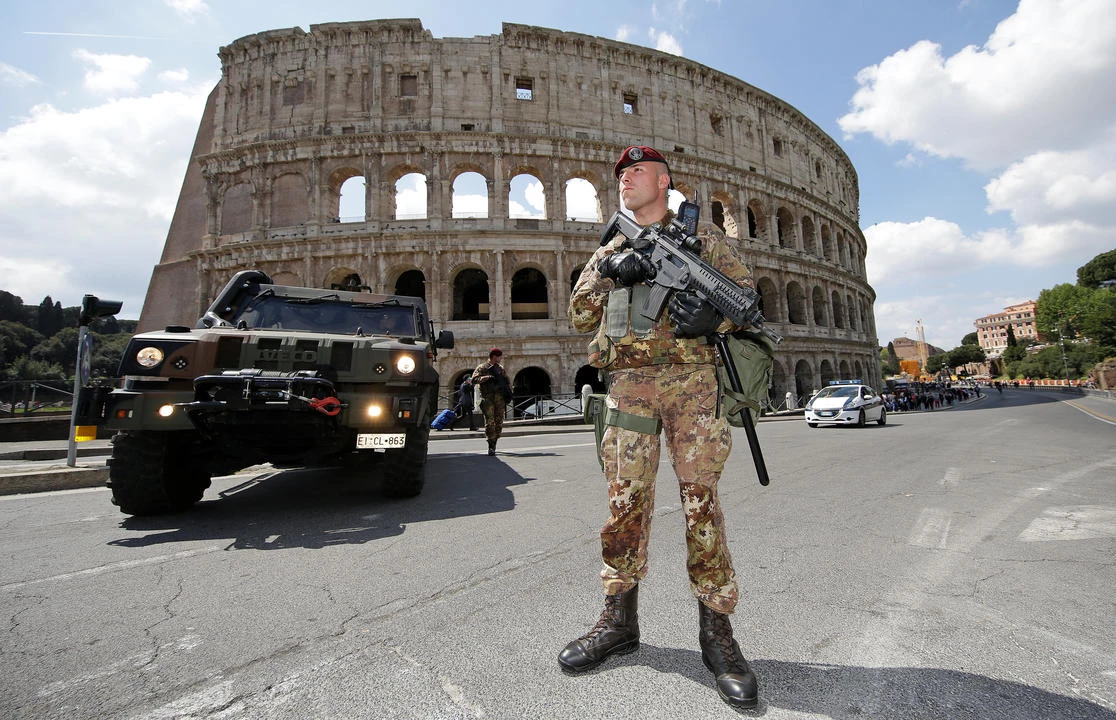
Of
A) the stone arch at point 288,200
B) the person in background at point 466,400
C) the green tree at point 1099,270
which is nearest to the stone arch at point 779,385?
the person in background at point 466,400

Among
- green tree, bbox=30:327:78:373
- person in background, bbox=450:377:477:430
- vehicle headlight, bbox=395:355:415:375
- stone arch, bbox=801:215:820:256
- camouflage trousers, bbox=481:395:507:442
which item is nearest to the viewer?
vehicle headlight, bbox=395:355:415:375

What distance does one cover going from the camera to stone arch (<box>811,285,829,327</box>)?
3064cm

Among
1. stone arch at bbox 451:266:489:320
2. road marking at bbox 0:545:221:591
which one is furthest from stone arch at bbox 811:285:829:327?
road marking at bbox 0:545:221:591

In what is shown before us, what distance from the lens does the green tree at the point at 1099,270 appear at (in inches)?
2859

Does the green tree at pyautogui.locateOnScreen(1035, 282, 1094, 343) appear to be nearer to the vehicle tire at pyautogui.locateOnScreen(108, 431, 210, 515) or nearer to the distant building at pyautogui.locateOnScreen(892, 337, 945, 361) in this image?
the distant building at pyautogui.locateOnScreen(892, 337, 945, 361)

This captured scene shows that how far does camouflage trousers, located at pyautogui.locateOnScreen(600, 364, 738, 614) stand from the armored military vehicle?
2.65 meters

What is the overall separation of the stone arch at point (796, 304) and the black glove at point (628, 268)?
3003cm

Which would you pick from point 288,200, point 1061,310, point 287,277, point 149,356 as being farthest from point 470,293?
point 1061,310

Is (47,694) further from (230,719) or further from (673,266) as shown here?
(673,266)

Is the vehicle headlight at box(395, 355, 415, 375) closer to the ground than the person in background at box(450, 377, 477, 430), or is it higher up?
higher up

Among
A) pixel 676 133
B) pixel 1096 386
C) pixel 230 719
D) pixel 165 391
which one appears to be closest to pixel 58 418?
pixel 165 391

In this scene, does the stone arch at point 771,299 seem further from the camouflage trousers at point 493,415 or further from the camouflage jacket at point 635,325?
the camouflage jacket at point 635,325

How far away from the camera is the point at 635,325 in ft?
7.00

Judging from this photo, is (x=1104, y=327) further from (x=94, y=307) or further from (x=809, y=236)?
(x=94, y=307)
